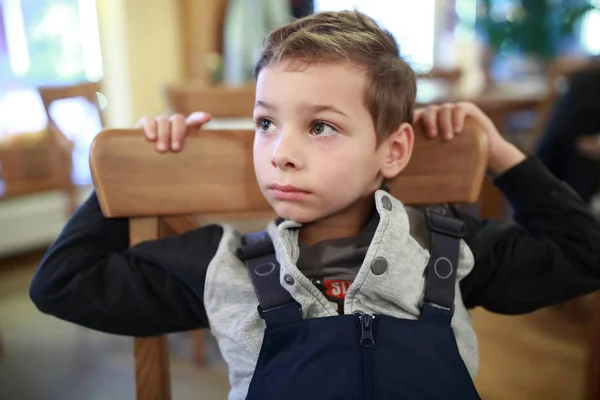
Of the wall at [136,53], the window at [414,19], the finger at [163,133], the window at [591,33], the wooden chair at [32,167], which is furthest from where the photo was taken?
the window at [414,19]

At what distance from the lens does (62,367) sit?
1755mm

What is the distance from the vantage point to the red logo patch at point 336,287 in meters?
0.70

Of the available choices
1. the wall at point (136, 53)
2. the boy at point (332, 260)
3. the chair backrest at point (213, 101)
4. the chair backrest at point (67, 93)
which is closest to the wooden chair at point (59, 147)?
the chair backrest at point (67, 93)

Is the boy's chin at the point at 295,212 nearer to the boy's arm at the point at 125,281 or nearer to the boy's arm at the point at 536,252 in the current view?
the boy's arm at the point at 125,281

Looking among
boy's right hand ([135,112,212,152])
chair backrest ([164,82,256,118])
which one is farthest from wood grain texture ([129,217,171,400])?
chair backrest ([164,82,256,118])

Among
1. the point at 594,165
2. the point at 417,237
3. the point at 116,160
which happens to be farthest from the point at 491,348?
the point at 116,160

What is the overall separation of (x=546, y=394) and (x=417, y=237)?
100 cm

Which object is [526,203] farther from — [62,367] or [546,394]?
[62,367]

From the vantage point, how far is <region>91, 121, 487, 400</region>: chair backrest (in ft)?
2.38

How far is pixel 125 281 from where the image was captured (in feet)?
2.37

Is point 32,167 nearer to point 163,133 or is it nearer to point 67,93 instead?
point 67,93

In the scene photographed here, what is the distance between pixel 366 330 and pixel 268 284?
0.13 meters

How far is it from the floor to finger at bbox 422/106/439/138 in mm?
923

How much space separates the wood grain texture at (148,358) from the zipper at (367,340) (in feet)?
1.00
